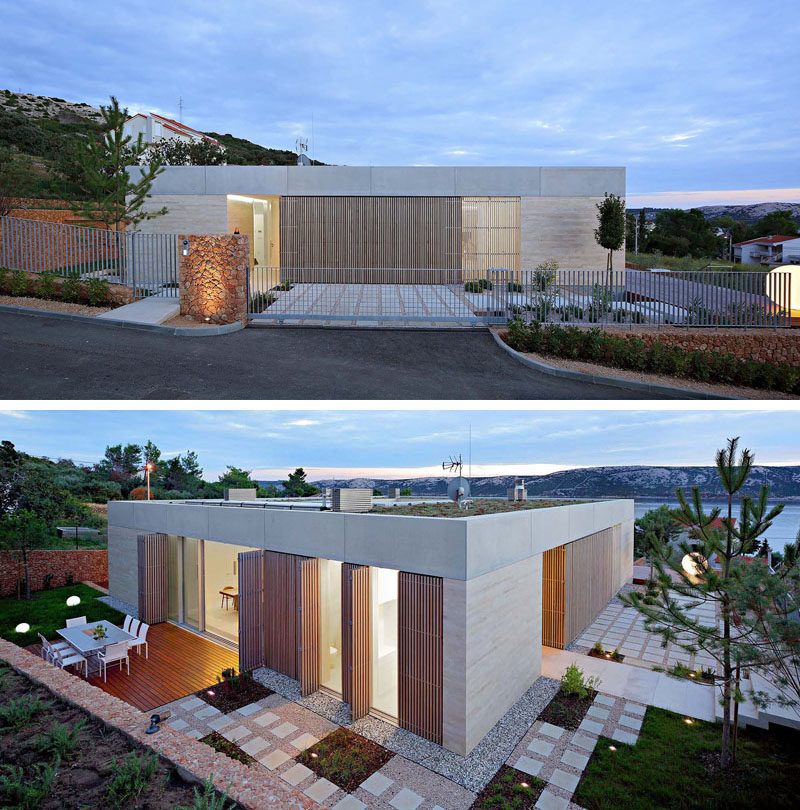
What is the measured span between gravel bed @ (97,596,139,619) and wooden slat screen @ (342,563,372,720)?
6.40 m

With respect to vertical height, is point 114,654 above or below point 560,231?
below

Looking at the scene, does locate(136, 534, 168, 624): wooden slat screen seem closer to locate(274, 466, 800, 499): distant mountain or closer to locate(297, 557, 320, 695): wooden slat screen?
locate(297, 557, 320, 695): wooden slat screen

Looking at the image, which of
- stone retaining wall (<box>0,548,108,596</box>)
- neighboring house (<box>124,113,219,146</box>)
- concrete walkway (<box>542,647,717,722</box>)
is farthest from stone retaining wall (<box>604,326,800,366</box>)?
neighboring house (<box>124,113,219,146</box>)

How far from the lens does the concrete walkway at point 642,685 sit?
7023 millimetres

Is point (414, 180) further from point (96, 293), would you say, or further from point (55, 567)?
point (55, 567)

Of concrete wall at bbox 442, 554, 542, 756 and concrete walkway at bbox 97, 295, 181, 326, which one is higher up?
concrete walkway at bbox 97, 295, 181, 326

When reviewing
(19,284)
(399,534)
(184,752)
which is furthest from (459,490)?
(19,284)

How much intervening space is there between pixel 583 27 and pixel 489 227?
8944mm

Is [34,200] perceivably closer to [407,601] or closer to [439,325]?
[439,325]

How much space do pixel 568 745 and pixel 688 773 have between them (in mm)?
1153

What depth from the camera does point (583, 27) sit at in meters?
20.2

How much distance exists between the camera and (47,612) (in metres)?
11.2

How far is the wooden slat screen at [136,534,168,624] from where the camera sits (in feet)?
33.9

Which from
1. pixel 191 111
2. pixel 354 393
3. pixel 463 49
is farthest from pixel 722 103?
pixel 191 111
